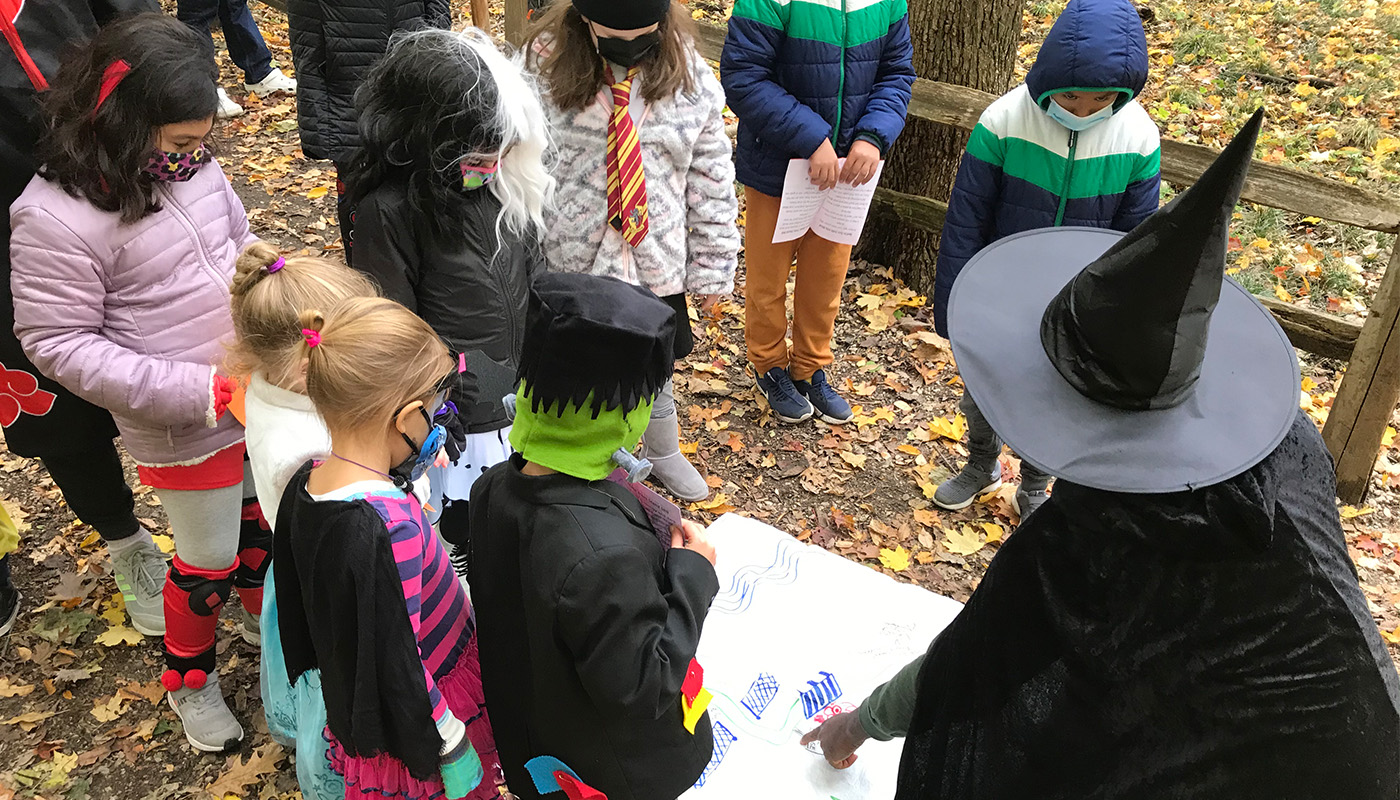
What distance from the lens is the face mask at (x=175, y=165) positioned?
241 centimetres

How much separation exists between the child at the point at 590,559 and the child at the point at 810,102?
7.16 ft

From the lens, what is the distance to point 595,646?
5.74ft

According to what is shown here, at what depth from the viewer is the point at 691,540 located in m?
2.02

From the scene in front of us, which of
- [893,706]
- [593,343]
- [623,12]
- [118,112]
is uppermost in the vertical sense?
[623,12]

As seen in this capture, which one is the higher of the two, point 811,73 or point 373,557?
point 811,73

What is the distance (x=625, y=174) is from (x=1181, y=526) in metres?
2.15

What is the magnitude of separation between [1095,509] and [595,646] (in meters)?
0.92

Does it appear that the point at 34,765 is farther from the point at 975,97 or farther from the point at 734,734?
the point at 975,97

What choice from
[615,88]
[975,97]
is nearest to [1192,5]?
[975,97]

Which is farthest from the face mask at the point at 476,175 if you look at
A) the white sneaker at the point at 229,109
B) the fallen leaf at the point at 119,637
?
the white sneaker at the point at 229,109

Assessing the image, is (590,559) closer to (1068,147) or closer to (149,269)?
(149,269)

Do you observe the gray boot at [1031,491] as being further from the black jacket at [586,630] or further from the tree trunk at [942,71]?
the black jacket at [586,630]

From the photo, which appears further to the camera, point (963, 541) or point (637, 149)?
point (963, 541)

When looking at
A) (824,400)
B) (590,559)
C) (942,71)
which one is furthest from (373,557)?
(942,71)
